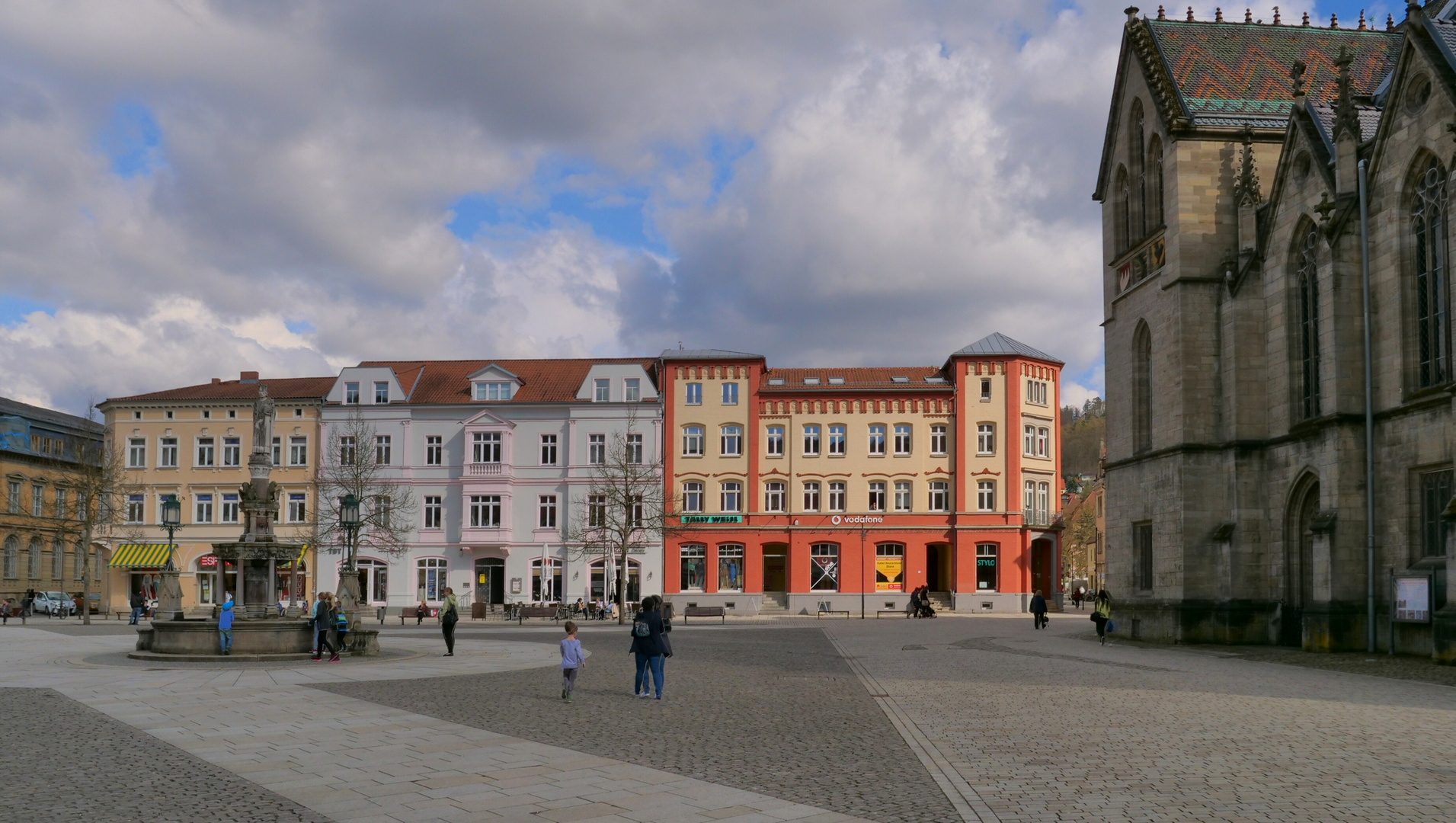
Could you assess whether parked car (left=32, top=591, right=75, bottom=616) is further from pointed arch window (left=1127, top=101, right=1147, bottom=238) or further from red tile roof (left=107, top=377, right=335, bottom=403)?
pointed arch window (left=1127, top=101, right=1147, bottom=238)

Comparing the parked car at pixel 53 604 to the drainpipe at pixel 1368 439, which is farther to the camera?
the parked car at pixel 53 604

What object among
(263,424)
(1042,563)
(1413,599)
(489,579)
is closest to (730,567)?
(489,579)

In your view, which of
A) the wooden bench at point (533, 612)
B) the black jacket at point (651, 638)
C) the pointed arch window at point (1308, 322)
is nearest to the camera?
the black jacket at point (651, 638)

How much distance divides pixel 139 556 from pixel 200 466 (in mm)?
5447

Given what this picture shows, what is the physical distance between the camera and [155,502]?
65688 millimetres

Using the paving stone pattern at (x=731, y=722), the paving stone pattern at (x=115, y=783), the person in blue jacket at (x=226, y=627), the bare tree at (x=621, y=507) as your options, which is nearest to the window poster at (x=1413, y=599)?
the paving stone pattern at (x=731, y=722)

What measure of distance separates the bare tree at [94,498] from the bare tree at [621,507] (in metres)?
21.6

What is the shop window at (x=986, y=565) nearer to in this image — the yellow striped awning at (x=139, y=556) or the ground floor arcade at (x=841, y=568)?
the ground floor arcade at (x=841, y=568)

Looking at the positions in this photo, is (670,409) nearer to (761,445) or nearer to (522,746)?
(761,445)

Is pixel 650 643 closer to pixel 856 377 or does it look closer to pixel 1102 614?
pixel 1102 614

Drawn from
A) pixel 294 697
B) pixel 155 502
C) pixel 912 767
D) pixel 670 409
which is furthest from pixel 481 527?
pixel 912 767

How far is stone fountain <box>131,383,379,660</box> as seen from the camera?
26.2m

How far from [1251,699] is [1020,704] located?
11.7 feet

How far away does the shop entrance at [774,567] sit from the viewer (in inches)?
2525
